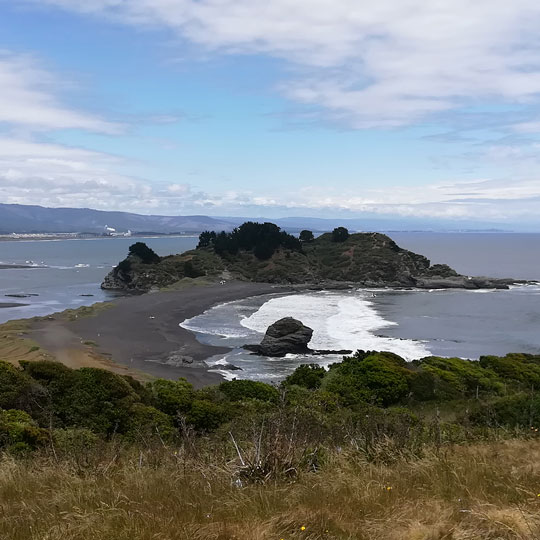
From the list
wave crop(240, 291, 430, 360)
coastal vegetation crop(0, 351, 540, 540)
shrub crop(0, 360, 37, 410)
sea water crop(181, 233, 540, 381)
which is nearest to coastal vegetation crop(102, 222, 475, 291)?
sea water crop(181, 233, 540, 381)

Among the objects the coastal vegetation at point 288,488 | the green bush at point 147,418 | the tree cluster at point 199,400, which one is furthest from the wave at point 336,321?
the coastal vegetation at point 288,488

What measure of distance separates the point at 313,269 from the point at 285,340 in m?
66.0

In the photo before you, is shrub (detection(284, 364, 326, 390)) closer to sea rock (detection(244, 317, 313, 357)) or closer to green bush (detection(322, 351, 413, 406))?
green bush (detection(322, 351, 413, 406))

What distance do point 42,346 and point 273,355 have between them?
1922 centimetres

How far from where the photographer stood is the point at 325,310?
223 ft

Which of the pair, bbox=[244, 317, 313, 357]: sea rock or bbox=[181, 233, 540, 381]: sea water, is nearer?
bbox=[244, 317, 313, 357]: sea rock

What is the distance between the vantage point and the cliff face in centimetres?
10006

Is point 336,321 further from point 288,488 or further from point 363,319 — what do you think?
point 288,488

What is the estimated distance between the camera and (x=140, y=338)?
49.9m

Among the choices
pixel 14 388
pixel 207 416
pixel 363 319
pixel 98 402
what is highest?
pixel 14 388

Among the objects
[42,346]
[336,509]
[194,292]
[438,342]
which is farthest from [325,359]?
[194,292]

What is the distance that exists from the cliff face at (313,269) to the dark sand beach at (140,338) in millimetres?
24691

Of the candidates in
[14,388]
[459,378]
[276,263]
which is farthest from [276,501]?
[276,263]

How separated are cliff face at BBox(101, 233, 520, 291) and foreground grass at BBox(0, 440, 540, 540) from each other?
93406mm
